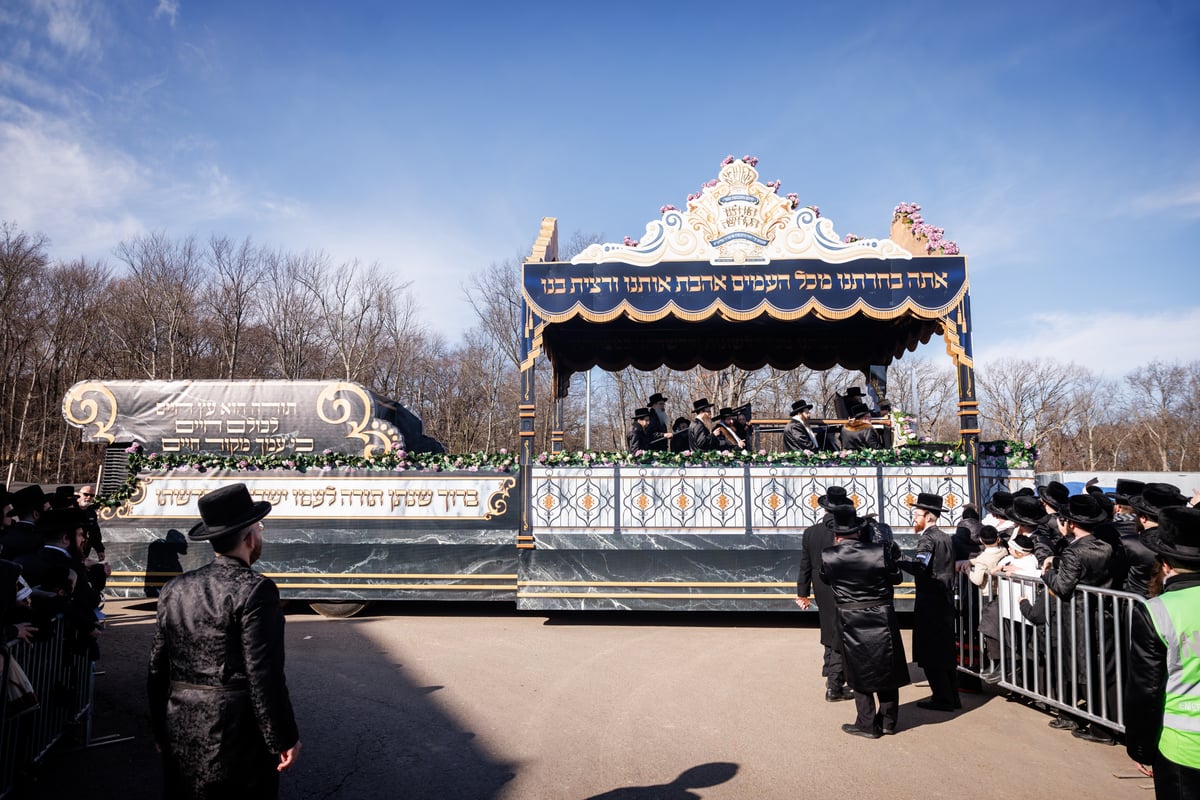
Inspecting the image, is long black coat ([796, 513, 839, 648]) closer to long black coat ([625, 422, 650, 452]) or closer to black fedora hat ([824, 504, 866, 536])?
black fedora hat ([824, 504, 866, 536])

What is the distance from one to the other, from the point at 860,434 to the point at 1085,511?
20.9 feet

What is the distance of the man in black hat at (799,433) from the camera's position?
1129 cm

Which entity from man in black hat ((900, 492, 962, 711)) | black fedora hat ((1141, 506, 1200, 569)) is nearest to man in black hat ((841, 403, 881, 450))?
man in black hat ((900, 492, 962, 711))

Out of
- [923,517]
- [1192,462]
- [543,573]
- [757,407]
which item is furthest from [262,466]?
[1192,462]

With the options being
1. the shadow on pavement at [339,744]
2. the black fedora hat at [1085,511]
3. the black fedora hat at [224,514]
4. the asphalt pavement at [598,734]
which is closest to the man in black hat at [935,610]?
the asphalt pavement at [598,734]

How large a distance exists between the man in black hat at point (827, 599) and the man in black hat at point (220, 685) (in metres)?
4.90

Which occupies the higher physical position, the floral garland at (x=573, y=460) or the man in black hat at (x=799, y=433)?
the man in black hat at (x=799, y=433)

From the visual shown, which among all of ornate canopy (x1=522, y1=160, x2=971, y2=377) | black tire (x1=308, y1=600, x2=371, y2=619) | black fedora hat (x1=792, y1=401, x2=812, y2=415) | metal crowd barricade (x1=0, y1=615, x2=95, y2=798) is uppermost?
ornate canopy (x1=522, y1=160, x2=971, y2=377)

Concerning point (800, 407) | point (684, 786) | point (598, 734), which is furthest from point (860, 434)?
point (684, 786)

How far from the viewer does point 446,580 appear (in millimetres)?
10562

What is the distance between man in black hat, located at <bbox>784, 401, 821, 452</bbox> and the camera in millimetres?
11289

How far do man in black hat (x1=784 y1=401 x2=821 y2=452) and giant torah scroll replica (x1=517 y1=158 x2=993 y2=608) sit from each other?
1.22 meters

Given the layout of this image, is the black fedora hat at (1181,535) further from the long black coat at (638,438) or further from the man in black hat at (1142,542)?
the long black coat at (638,438)

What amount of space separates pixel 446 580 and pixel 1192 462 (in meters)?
62.1
